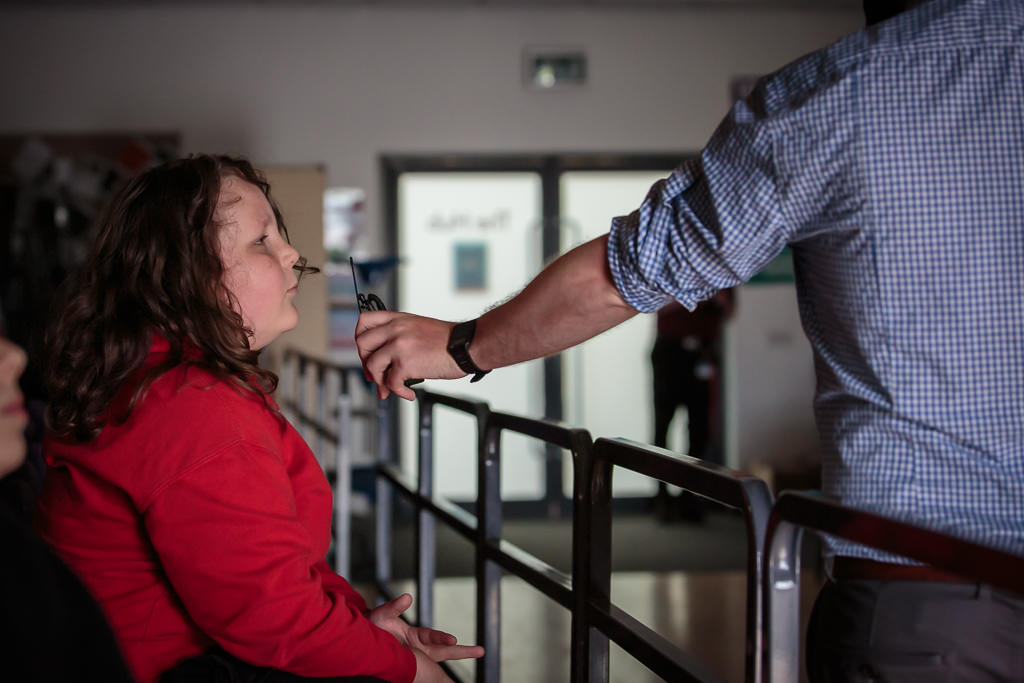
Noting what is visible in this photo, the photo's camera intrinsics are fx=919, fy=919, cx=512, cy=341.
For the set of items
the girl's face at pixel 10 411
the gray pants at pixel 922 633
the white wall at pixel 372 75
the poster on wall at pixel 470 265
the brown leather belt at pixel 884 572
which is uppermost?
the white wall at pixel 372 75

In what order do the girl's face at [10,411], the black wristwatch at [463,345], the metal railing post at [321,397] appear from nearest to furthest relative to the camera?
the girl's face at [10,411], the black wristwatch at [463,345], the metal railing post at [321,397]

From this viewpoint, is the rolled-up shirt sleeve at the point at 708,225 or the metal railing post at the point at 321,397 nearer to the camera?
the rolled-up shirt sleeve at the point at 708,225

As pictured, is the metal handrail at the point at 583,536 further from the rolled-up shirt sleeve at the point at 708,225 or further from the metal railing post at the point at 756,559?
the rolled-up shirt sleeve at the point at 708,225

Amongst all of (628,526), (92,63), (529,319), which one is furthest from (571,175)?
(529,319)

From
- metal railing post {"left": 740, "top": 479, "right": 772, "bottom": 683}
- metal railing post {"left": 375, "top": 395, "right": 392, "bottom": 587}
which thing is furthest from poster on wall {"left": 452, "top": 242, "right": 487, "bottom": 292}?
metal railing post {"left": 740, "top": 479, "right": 772, "bottom": 683}

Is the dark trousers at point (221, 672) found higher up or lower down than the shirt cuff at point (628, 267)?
lower down

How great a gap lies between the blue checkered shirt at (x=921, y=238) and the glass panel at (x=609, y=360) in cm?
472

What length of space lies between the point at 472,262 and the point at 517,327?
172 inches

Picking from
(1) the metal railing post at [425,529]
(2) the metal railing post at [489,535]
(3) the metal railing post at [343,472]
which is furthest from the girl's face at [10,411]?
(3) the metal railing post at [343,472]

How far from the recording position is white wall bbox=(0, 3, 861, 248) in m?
5.36

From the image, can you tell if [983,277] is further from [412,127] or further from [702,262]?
[412,127]

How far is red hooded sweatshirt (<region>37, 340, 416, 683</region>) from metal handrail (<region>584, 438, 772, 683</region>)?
289mm

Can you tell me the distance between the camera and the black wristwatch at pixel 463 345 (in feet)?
4.62

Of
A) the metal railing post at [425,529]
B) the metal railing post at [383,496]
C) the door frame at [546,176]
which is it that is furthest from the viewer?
the door frame at [546,176]
